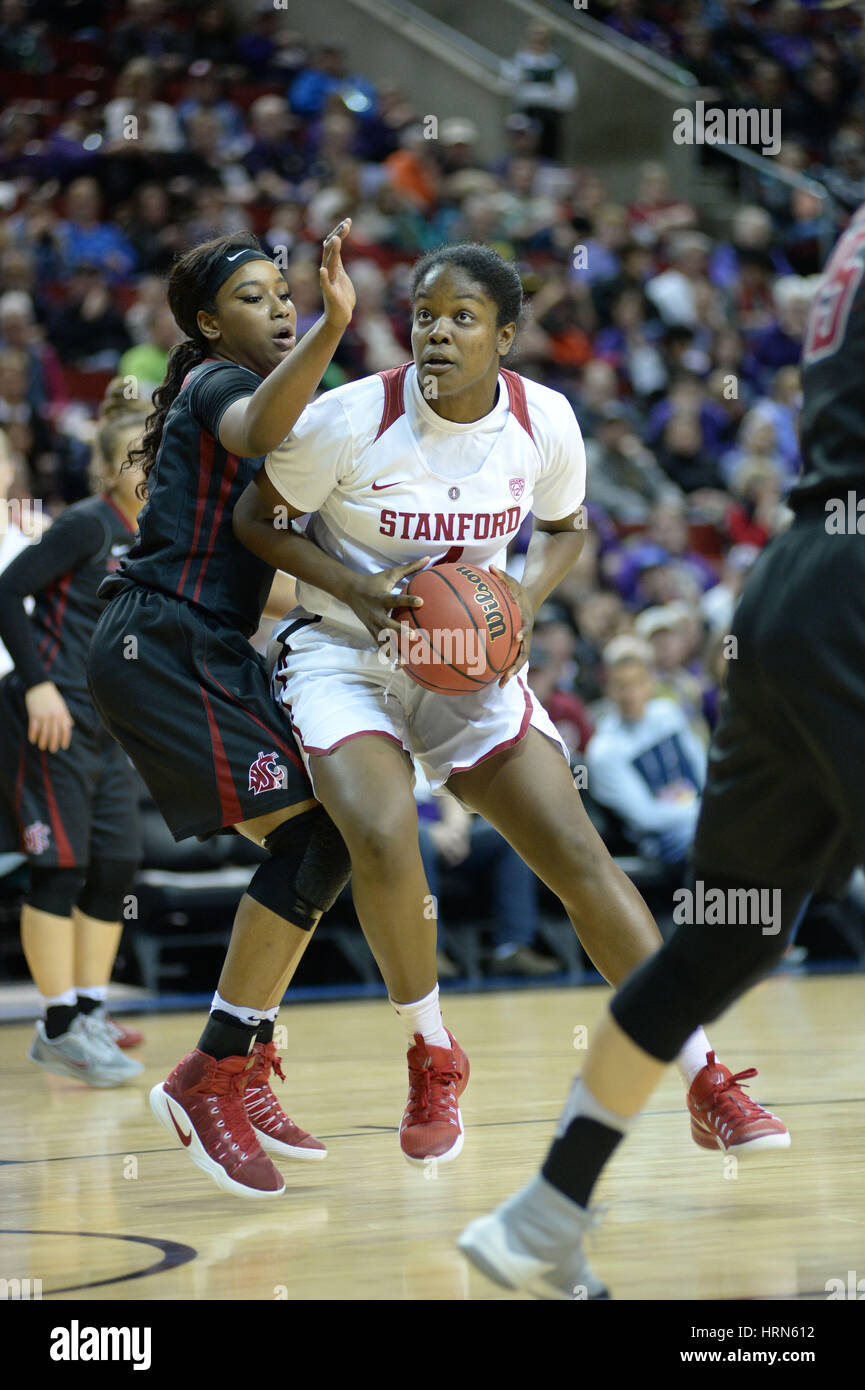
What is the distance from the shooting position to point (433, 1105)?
3.26 m

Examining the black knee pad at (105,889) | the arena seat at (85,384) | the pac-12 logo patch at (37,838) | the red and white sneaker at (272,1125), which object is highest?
the arena seat at (85,384)

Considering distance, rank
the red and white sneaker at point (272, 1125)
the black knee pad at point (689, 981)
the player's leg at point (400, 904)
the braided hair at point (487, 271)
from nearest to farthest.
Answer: the black knee pad at point (689, 981), the player's leg at point (400, 904), the braided hair at point (487, 271), the red and white sneaker at point (272, 1125)

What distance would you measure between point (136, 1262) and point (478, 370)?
5.82 feet

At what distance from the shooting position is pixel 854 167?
14.2 metres

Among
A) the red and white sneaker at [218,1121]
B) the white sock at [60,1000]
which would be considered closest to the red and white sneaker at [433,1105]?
the red and white sneaker at [218,1121]

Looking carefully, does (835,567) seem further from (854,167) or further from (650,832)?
(854,167)

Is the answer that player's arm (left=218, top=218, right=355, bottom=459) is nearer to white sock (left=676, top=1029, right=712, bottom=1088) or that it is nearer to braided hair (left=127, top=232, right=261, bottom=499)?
braided hair (left=127, top=232, right=261, bottom=499)

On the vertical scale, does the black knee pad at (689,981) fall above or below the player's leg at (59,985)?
above

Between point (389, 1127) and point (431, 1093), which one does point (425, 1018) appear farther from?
point (389, 1127)

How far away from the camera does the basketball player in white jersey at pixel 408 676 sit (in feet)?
10.5

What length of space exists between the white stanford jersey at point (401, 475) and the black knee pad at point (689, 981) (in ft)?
4.00

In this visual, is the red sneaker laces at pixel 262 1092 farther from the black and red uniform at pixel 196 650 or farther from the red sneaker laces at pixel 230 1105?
the black and red uniform at pixel 196 650

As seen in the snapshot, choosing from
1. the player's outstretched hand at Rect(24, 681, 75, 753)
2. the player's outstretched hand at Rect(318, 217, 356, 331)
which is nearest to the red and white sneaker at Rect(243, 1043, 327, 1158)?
the player's outstretched hand at Rect(318, 217, 356, 331)

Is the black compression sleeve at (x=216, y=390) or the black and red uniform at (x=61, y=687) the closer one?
the black compression sleeve at (x=216, y=390)
